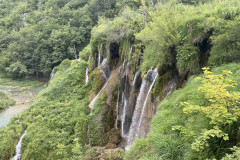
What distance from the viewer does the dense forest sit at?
467 centimetres

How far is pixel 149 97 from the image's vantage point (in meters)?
10.3

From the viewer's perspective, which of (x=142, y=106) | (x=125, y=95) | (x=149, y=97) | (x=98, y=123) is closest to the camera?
(x=149, y=97)

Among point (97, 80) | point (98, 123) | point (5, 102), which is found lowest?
point (5, 102)

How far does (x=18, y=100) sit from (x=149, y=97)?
22.9 metres

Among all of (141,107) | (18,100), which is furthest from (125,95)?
(18,100)

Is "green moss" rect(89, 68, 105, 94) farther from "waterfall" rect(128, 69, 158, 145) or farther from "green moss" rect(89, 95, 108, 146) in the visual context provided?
"waterfall" rect(128, 69, 158, 145)

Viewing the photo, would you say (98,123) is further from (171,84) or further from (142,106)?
(171,84)

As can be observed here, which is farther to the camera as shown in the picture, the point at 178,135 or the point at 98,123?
the point at 98,123

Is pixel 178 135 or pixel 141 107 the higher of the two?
pixel 178 135

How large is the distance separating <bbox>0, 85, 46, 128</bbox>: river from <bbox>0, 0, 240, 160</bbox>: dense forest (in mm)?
1243

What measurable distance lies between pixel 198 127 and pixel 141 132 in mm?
5561

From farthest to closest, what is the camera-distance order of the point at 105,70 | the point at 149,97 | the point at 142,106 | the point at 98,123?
the point at 105,70 < the point at 98,123 < the point at 142,106 < the point at 149,97

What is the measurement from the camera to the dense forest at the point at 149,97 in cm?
467

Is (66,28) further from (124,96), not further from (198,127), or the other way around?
(198,127)
